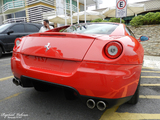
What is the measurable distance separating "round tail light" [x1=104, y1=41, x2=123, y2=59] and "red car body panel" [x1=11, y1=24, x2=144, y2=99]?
0.03m

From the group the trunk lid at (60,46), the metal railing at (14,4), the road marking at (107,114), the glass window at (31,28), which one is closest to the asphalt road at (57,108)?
the road marking at (107,114)

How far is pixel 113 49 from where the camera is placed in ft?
4.53

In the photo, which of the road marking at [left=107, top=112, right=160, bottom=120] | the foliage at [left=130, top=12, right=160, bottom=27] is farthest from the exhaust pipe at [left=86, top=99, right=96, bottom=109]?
the foliage at [left=130, top=12, right=160, bottom=27]

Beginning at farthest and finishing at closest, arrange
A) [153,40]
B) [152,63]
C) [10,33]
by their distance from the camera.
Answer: [153,40], [10,33], [152,63]

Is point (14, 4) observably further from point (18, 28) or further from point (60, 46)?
point (60, 46)

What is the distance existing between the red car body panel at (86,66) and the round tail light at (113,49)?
0.03 meters

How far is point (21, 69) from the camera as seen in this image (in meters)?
1.80

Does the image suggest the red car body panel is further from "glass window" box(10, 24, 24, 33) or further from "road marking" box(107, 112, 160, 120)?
"glass window" box(10, 24, 24, 33)

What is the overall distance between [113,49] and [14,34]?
19.8 ft

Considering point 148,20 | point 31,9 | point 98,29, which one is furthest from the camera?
point 31,9

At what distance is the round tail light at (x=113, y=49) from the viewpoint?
137cm

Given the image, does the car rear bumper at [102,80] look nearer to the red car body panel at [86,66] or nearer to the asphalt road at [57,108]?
the red car body panel at [86,66]

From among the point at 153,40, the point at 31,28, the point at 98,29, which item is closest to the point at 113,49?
the point at 98,29

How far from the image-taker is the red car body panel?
1.33 meters
